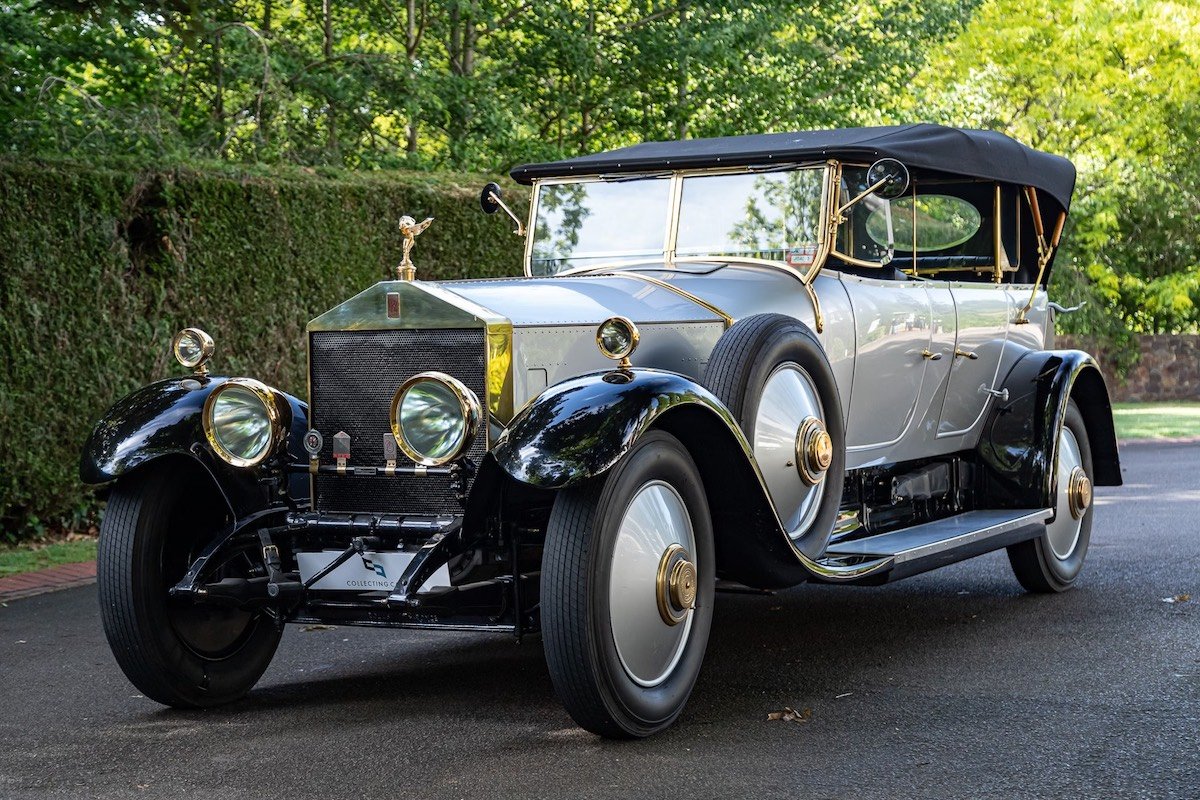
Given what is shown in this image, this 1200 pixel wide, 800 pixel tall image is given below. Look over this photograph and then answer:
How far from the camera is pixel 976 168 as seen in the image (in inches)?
265

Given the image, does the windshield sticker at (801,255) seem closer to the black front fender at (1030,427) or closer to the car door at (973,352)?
the car door at (973,352)

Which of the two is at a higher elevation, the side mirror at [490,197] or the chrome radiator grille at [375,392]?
the side mirror at [490,197]

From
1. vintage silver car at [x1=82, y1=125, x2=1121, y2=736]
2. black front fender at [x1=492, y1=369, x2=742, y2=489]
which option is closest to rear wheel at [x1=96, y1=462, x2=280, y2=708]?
vintage silver car at [x1=82, y1=125, x2=1121, y2=736]

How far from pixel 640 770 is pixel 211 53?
10.7m

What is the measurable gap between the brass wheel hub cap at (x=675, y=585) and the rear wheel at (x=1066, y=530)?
2.88 meters

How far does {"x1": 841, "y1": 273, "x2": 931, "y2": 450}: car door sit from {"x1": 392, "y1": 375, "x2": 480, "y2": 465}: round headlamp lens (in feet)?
6.60

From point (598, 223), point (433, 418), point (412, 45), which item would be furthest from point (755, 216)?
point (412, 45)

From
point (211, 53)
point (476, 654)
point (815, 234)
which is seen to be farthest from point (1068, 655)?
point (211, 53)

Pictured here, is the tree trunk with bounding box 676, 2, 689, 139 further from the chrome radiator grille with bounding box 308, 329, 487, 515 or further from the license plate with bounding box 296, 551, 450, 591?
the license plate with bounding box 296, 551, 450, 591

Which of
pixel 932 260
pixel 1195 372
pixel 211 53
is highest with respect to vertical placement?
pixel 211 53

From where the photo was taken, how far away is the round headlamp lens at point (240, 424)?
490 cm

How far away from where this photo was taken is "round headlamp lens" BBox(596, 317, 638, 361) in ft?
14.6

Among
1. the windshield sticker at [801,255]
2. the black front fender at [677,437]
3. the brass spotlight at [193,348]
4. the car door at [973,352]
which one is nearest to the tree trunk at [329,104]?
the car door at [973,352]

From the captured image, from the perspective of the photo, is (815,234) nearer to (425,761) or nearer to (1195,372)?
(425,761)
